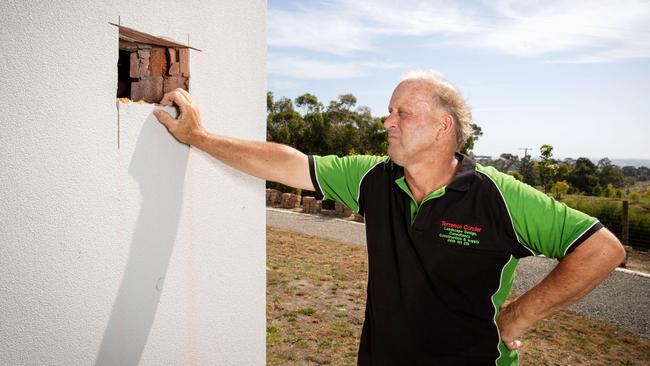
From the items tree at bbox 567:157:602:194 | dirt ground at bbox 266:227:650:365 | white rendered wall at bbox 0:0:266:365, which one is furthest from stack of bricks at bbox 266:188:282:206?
tree at bbox 567:157:602:194

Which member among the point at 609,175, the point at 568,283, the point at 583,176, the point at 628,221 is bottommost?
the point at 628,221

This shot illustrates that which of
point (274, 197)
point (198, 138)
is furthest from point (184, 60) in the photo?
point (274, 197)

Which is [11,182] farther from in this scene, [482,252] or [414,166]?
[482,252]

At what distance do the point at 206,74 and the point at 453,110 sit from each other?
1.36 metres

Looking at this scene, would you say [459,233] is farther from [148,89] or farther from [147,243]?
[148,89]

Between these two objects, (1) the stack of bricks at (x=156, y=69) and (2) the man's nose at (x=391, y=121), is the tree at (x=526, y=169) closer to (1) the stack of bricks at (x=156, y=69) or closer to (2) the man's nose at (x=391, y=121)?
(2) the man's nose at (x=391, y=121)

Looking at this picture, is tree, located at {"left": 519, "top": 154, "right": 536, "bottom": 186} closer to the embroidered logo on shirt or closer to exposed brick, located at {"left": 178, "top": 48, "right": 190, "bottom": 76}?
the embroidered logo on shirt

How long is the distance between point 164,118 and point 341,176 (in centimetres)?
100

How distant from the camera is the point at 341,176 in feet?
8.27

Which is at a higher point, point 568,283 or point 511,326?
point 568,283

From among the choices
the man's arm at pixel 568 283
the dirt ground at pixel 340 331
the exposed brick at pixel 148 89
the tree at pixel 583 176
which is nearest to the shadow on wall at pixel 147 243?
the exposed brick at pixel 148 89

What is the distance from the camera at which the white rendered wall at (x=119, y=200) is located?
1.60m

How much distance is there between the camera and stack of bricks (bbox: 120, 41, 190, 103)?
90.6 inches

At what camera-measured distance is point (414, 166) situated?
A: 2311 mm
